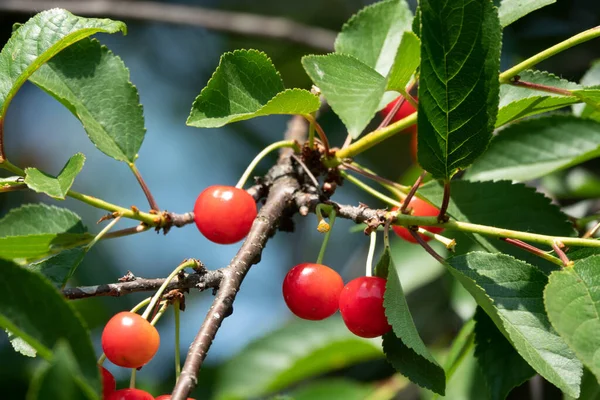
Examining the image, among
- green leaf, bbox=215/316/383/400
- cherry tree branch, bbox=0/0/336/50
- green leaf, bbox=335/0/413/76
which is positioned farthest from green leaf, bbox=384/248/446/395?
cherry tree branch, bbox=0/0/336/50

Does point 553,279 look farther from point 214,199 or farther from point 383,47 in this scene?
point 383,47

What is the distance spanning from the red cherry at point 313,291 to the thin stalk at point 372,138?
13.4 inches

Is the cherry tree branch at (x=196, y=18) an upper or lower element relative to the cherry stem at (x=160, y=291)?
upper

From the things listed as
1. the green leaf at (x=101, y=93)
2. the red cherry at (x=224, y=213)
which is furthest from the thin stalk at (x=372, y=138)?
the green leaf at (x=101, y=93)

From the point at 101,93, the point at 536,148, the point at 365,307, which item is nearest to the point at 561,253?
the point at 365,307

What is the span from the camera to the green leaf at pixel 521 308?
1.09 metres

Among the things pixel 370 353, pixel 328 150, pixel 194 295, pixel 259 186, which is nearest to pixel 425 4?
pixel 328 150

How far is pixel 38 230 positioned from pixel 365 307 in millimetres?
731

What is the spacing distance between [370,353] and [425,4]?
150 cm

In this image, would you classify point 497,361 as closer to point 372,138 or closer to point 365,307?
point 365,307

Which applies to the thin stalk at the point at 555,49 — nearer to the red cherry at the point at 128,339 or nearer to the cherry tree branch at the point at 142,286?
the cherry tree branch at the point at 142,286

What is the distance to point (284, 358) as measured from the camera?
8.21 feet

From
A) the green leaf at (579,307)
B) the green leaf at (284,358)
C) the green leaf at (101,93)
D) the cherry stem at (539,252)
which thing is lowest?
the green leaf at (579,307)

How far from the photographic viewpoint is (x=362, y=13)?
168 centimetres
